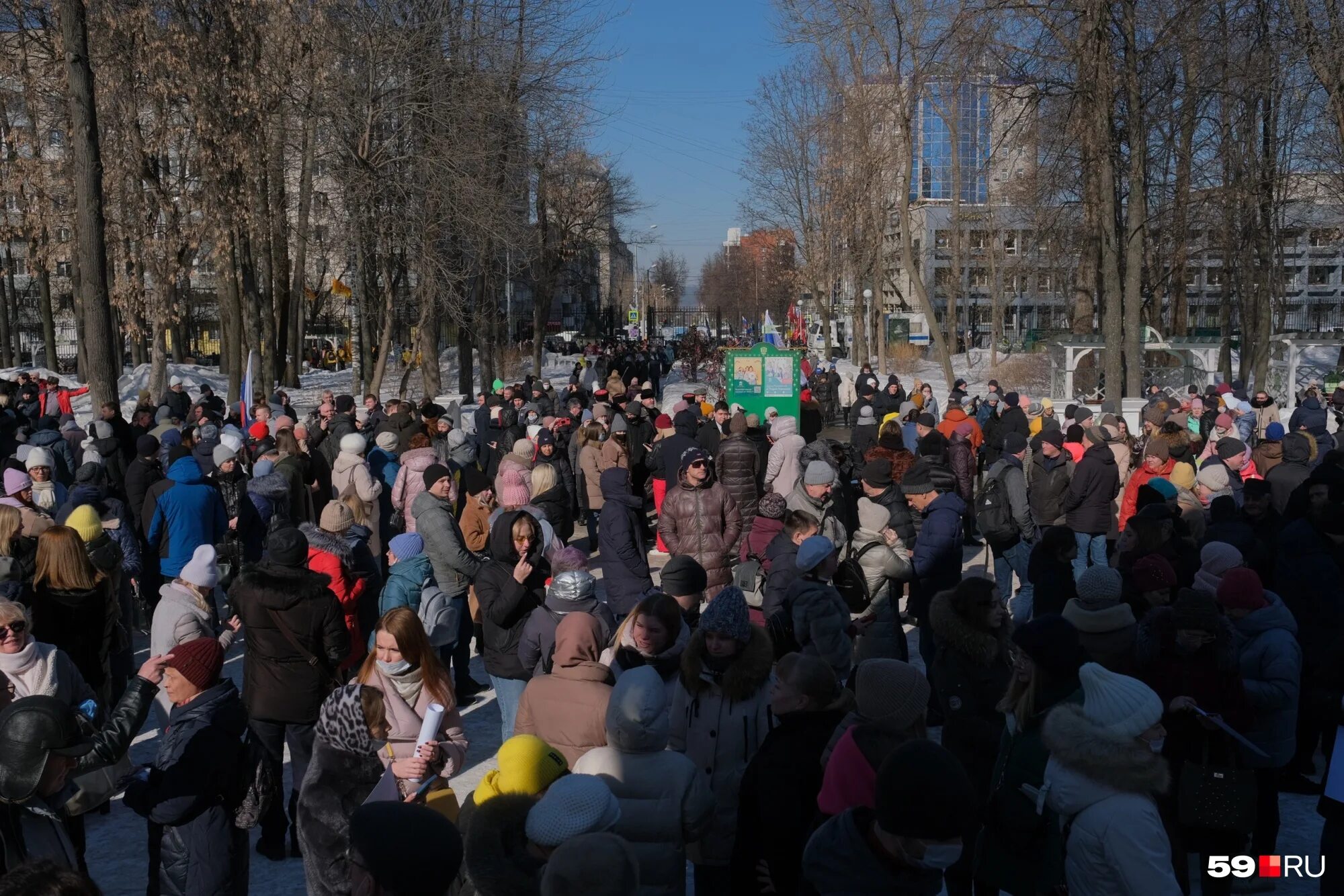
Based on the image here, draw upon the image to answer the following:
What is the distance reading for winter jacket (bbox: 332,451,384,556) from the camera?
32.1 feet

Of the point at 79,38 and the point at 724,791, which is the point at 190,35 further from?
the point at 724,791

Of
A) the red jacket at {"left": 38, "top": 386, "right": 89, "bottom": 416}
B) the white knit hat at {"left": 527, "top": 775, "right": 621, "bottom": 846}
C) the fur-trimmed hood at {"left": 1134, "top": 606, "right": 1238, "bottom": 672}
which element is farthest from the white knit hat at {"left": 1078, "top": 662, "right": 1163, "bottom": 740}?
the red jacket at {"left": 38, "top": 386, "right": 89, "bottom": 416}

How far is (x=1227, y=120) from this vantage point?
27.4 metres

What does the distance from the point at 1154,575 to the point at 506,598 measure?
346cm

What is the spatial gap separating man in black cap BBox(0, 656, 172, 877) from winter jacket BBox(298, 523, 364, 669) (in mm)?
2709

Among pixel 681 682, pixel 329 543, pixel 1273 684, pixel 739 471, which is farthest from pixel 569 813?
pixel 739 471

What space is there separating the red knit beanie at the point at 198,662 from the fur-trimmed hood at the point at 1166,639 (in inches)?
149

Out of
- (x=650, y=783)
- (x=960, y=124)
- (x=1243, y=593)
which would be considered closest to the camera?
(x=650, y=783)

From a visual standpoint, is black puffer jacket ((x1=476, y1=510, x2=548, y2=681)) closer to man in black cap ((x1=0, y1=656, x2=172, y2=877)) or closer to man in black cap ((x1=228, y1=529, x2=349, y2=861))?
man in black cap ((x1=228, y1=529, x2=349, y2=861))

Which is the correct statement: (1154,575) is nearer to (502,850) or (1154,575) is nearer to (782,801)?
(782,801)

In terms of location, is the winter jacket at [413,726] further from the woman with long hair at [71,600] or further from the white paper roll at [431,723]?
the woman with long hair at [71,600]

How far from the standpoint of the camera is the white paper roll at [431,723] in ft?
13.7

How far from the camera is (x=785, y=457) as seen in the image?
1165cm

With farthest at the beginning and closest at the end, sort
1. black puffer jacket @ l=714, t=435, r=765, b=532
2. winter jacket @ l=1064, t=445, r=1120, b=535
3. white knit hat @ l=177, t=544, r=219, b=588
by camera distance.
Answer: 1. black puffer jacket @ l=714, t=435, r=765, b=532
2. winter jacket @ l=1064, t=445, r=1120, b=535
3. white knit hat @ l=177, t=544, r=219, b=588
